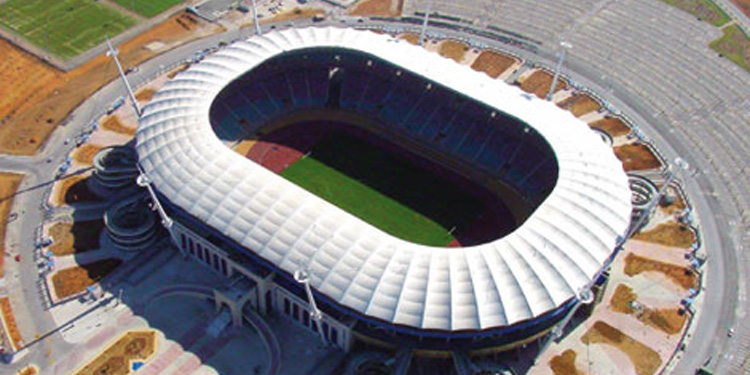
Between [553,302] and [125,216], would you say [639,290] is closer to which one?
[553,302]

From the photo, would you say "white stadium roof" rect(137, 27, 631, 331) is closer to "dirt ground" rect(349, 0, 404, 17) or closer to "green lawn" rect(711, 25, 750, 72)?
"dirt ground" rect(349, 0, 404, 17)

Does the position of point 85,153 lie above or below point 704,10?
below

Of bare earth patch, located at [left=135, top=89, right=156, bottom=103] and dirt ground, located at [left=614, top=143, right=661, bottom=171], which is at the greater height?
dirt ground, located at [left=614, top=143, right=661, bottom=171]

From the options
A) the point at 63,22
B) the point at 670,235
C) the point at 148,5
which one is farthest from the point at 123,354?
the point at 148,5

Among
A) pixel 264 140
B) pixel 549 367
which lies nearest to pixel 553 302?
pixel 549 367

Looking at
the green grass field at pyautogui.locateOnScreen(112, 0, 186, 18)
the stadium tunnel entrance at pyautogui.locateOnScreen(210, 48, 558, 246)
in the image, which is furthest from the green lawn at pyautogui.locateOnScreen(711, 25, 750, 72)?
the green grass field at pyautogui.locateOnScreen(112, 0, 186, 18)

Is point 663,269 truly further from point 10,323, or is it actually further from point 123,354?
point 10,323

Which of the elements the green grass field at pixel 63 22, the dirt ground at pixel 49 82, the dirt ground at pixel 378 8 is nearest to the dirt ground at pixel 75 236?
the dirt ground at pixel 49 82
